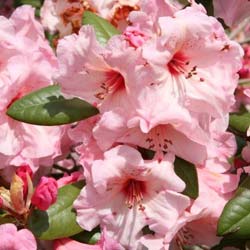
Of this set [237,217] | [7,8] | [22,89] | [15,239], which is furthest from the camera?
[7,8]

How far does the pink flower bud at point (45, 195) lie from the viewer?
1449 mm

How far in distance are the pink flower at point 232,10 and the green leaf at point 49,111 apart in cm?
45

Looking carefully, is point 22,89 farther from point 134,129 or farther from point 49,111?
point 134,129

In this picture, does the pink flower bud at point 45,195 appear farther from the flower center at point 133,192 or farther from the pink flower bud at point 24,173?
the flower center at point 133,192

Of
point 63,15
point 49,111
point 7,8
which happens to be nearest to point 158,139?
point 49,111

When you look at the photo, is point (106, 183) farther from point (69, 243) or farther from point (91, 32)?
point (91, 32)

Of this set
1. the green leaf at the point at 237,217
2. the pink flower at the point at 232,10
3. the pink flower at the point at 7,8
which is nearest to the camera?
the green leaf at the point at 237,217

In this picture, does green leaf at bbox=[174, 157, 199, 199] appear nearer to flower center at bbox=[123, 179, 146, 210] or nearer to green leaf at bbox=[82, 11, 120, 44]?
flower center at bbox=[123, 179, 146, 210]

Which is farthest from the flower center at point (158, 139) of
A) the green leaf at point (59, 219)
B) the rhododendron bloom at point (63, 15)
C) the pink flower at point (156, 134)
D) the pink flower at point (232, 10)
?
the rhododendron bloom at point (63, 15)

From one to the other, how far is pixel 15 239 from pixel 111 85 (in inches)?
13.8

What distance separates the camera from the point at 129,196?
157cm

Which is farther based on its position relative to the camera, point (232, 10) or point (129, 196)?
point (232, 10)

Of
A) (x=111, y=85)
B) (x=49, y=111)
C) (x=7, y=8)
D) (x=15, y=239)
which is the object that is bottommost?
(x=7, y=8)

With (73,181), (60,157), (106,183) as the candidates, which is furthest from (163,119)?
(60,157)
